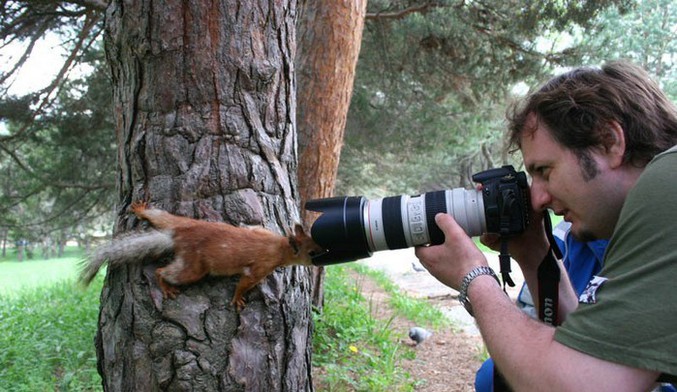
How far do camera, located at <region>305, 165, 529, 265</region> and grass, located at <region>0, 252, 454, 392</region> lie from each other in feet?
6.08

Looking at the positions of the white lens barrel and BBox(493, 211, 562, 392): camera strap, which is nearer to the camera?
the white lens barrel

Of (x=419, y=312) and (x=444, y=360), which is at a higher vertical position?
(x=419, y=312)

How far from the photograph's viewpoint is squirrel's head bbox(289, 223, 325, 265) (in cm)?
168

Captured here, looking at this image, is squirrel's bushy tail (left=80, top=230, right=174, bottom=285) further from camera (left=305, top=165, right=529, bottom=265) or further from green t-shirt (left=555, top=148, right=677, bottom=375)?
green t-shirt (left=555, top=148, right=677, bottom=375)

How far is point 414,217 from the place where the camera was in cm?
167

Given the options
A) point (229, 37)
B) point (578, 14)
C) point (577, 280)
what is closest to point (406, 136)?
point (578, 14)

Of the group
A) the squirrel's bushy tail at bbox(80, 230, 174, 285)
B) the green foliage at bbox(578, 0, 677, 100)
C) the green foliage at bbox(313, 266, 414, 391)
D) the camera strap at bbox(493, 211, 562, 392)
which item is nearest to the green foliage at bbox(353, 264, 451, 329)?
the green foliage at bbox(313, 266, 414, 391)

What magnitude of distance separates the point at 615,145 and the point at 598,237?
272 millimetres

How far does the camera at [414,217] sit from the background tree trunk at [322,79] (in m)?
2.50

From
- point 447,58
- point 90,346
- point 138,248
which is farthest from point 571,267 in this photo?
point 447,58

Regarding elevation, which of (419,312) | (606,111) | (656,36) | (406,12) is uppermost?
(656,36)

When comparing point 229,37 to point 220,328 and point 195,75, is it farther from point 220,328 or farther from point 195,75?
point 220,328

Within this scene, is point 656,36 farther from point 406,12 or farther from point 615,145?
point 615,145

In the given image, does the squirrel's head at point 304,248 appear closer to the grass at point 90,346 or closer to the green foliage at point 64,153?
the grass at point 90,346
